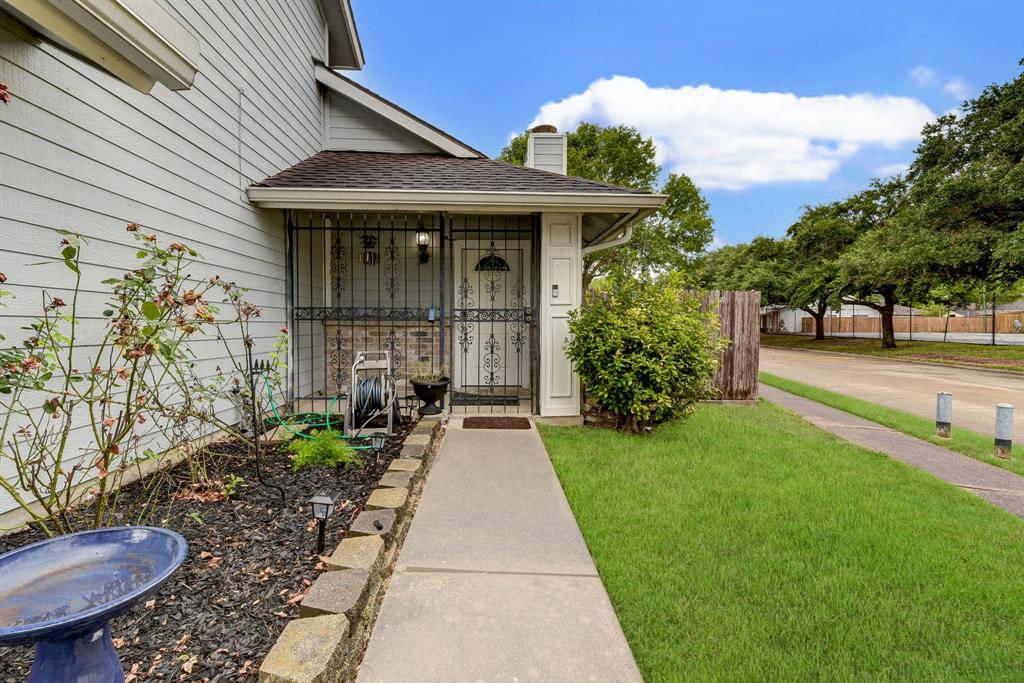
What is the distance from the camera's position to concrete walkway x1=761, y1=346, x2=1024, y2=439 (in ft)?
22.1

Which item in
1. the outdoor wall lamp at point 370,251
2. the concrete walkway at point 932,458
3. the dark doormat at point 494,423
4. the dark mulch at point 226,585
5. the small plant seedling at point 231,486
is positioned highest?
the outdoor wall lamp at point 370,251

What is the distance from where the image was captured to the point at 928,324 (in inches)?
1164

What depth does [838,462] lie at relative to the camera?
13.0ft

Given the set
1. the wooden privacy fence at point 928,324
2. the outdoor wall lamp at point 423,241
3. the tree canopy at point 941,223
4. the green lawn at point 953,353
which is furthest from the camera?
the wooden privacy fence at point 928,324

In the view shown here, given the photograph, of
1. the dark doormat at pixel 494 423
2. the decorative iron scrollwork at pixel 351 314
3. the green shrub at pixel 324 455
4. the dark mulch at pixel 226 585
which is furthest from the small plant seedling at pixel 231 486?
the decorative iron scrollwork at pixel 351 314

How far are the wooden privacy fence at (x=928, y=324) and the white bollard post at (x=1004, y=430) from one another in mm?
26815

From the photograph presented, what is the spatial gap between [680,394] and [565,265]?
192cm

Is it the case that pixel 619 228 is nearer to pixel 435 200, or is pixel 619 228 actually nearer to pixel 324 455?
pixel 435 200

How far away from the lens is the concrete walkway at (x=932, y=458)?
3.48 metres

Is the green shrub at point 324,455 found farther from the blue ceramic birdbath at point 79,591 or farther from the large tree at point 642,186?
the large tree at point 642,186

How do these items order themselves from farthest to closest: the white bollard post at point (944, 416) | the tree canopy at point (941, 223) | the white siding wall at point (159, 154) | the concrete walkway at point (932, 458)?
the tree canopy at point (941, 223) → the white bollard post at point (944, 416) → the concrete walkway at point (932, 458) → the white siding wall at point (159, 154)

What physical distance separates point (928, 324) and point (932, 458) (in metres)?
34.5

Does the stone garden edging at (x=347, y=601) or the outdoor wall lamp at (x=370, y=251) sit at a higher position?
the outdoor wall lamp at (x=370, y=251)

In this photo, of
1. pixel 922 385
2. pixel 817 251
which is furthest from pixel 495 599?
pixel 817 251
